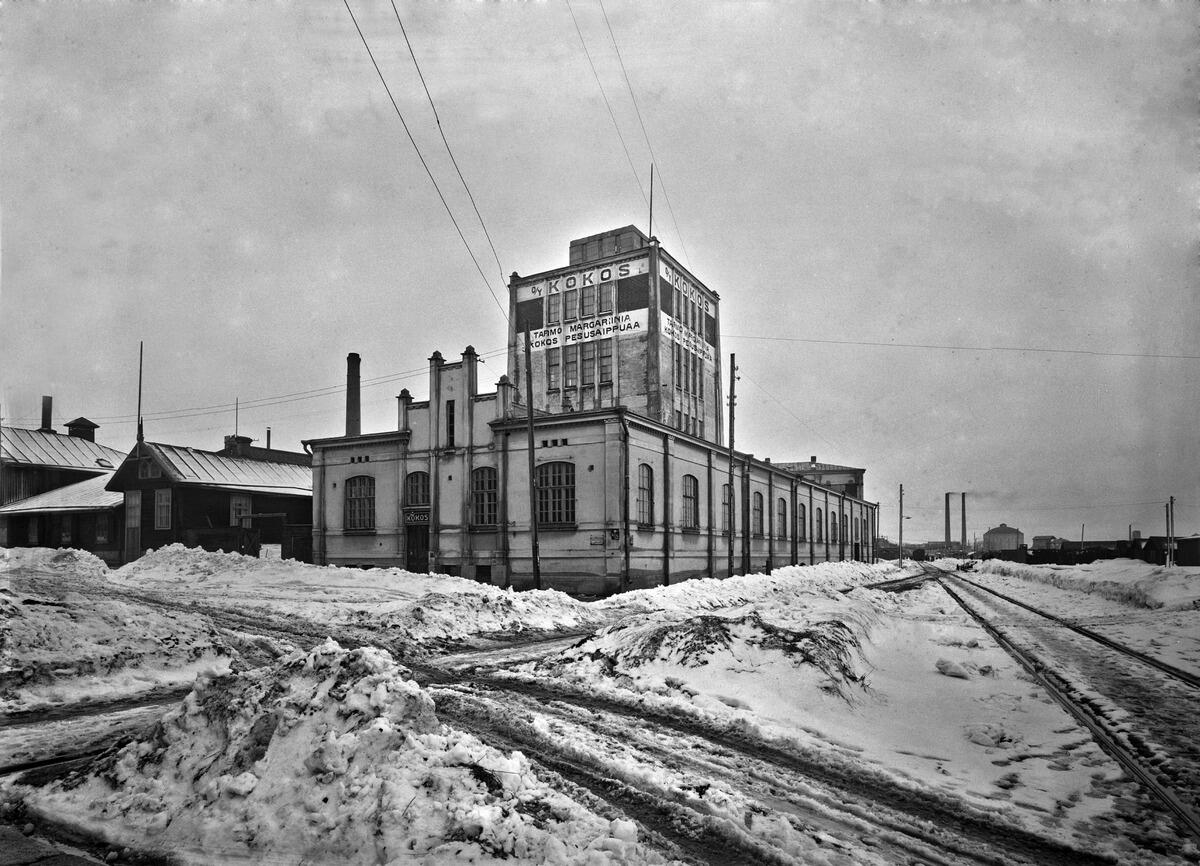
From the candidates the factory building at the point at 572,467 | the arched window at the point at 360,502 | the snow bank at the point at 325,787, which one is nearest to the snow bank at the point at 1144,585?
the factory building at the point at 572,467

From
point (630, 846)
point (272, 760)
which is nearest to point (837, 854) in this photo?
point (630, 846)

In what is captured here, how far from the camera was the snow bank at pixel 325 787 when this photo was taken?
13.1 feet

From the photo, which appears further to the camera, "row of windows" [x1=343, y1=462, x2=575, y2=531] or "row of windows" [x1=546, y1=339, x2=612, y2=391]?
"row of windows" [x1=546, y1=339, x2=612, y2=391]

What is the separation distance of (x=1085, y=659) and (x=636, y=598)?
420 inches

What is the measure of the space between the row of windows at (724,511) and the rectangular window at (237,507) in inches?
888

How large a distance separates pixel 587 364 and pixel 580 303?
3.48 metres

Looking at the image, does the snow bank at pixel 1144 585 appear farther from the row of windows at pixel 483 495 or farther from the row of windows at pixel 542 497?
the row of windows at pixel 483 495

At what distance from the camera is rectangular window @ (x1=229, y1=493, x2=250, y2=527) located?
120 ft

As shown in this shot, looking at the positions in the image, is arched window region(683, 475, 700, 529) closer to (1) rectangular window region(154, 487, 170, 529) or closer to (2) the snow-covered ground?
(2) the snow-covered ground

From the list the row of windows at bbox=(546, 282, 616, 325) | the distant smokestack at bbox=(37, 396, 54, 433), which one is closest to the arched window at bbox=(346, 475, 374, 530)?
the row of windows at bbox=(546, 282, 616, 325)

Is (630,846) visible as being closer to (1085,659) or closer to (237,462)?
(1085,659)

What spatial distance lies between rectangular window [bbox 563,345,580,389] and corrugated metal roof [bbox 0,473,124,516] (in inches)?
965

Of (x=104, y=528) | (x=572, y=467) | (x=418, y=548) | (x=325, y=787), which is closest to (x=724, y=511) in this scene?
(x=572, y=467)

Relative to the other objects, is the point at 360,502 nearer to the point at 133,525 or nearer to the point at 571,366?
the point at 571,366
